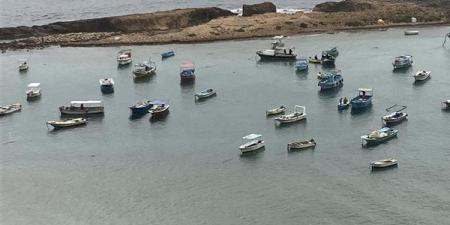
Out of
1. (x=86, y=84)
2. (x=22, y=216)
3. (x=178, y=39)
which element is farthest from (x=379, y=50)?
(x=22, y=216)

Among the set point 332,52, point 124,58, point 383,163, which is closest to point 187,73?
point 124,58

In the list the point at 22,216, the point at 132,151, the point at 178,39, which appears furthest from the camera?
the point at 178,39

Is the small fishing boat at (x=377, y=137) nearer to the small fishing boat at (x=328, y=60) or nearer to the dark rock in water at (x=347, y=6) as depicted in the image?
the small fishing boat at (x=328, y=60)

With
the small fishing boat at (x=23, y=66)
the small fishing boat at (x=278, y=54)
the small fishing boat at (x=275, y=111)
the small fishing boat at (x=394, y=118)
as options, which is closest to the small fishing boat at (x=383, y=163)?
the small fishing boat at (x=394, y=118)

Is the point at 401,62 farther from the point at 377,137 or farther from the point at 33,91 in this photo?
the point at 33,91

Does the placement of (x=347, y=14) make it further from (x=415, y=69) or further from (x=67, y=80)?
(x=67, y=80)

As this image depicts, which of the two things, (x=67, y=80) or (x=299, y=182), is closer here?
(x=299, y=182)
